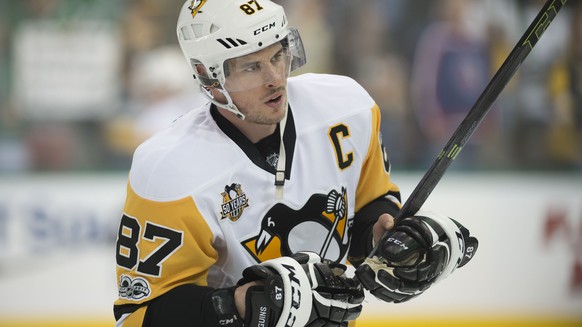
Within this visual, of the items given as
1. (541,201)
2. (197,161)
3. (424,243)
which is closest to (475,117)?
(424,243)

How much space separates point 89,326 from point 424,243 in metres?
→ 2.80

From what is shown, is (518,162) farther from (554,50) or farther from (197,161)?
(197,161)

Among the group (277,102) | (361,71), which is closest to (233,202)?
(277,102)

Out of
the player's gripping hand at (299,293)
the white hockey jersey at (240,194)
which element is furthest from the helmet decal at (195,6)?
the player's gripping hand at (299,293)

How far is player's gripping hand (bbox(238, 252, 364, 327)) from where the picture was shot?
87.4 inches

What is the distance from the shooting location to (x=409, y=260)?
2340 millimetres

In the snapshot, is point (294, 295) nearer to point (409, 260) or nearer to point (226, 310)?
point (226, 310)

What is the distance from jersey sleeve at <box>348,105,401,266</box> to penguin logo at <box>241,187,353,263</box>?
0.06 m

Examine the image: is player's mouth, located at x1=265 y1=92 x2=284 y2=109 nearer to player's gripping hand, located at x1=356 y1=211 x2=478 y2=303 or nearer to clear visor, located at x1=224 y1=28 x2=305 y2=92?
clear visor, located at x1=224 y1=28 x2=305 y2=92

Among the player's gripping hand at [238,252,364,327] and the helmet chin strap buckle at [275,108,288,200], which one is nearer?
the player's gripping hand at [238,252,364,327]

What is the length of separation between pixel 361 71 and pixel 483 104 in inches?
104

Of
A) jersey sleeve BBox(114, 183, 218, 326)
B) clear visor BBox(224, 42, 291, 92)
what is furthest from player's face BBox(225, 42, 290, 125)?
jersey sleeve BBox(114, 183, 218, 326)

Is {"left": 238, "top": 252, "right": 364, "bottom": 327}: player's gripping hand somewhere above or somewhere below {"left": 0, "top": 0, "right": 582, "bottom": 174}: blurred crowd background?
below

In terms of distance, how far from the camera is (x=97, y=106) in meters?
4.91
